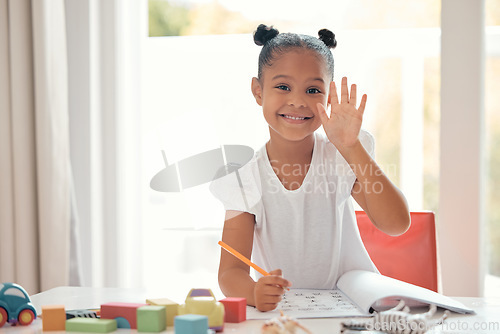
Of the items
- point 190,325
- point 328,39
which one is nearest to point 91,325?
point 190,325

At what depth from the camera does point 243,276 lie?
3.20 ft

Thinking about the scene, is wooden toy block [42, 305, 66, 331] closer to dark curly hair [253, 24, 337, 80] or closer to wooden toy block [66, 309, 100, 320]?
wooden toy block [66, 309, 100, 320]

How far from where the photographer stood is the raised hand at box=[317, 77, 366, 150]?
1.02 m

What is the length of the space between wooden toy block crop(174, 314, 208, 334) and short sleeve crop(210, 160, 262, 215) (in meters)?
0.44

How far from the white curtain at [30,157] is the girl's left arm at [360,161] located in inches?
39.4

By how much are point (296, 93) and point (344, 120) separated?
122 mm

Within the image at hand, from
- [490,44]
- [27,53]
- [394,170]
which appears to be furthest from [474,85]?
[27,53]

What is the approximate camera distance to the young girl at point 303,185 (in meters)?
1.05

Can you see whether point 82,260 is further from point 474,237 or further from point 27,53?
point 474,237

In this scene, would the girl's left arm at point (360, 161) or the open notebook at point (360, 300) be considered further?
the girl's left arm at point (360, 161)

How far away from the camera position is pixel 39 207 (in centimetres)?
169

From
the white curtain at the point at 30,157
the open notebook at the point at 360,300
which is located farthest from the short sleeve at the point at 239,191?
the white curtain at the point at 30,157

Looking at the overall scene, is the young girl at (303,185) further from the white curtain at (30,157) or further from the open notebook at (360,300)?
the white curtain at (30,157)

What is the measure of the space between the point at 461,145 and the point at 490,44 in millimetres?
351
